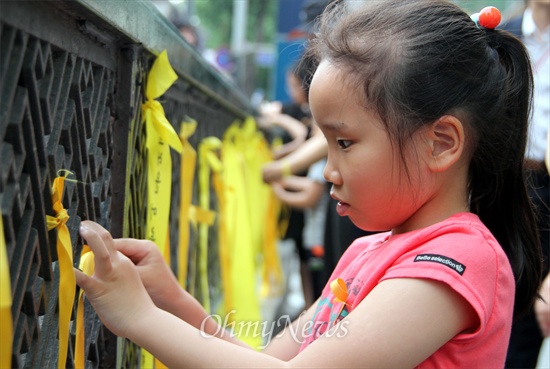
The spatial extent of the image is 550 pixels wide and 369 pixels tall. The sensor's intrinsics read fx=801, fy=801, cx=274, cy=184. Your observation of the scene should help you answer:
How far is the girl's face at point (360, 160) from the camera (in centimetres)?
142

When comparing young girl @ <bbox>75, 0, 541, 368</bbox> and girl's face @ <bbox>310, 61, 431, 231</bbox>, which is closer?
young girl @ <bbox>75, 0, 541, 368</bbox>

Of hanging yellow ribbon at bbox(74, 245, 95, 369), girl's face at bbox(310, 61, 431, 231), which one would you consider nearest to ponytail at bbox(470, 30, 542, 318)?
girl's face at bbox(310, 61, 431, 231)

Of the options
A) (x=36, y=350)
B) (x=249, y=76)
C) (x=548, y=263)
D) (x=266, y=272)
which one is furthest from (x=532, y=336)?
(x=249, y=76)

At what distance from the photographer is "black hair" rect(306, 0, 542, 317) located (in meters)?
1.47

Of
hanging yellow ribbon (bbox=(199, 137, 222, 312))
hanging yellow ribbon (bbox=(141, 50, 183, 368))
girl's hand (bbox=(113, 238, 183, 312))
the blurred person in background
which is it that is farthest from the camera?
hanging yellow ribbon (bbox=(199, 137, 222, 312))

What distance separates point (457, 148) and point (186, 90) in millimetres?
1257

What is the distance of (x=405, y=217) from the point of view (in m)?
1.51

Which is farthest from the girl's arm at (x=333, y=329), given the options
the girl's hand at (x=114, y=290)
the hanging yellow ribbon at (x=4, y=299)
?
the hanging yellow ribbon at (x=4, y=299)

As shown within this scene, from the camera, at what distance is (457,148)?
1.48 m

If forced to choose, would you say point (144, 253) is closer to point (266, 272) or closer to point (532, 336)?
point (532, 336)

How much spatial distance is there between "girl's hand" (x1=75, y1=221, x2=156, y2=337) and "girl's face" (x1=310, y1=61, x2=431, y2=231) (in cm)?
40

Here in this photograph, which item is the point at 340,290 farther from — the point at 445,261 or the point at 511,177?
the point at 511,177

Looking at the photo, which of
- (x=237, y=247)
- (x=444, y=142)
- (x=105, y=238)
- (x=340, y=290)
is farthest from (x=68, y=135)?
(x=237, y=247)

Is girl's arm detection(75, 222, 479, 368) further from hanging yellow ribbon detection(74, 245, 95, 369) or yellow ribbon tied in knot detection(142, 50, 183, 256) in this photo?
yellow ribbon tied in knot detection(142, 50, 183, 256)
